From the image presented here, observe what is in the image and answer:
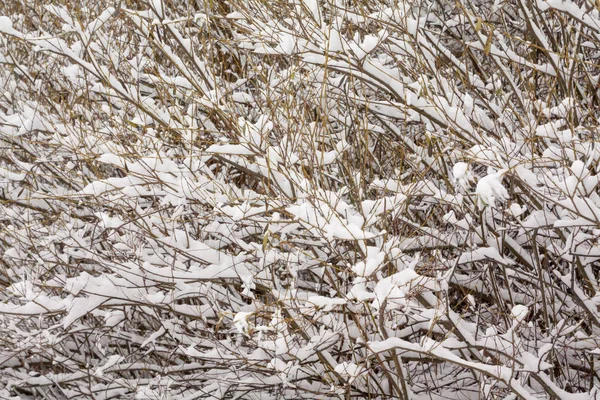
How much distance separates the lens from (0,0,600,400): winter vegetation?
3545 mm

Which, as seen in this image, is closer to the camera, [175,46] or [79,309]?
[79,309]

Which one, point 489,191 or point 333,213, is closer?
point 489,191

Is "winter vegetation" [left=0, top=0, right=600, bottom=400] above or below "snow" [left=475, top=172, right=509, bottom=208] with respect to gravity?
above

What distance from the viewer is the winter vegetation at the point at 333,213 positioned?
3.54 metres

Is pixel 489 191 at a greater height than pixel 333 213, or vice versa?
pixel 333 213

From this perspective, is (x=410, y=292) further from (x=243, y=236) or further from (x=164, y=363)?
(x=164, y=363)

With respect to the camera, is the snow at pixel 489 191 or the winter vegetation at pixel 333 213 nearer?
the snow at pixel 489 191

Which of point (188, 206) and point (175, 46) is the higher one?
point (175, 46)

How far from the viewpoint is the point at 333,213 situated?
3.30 metres

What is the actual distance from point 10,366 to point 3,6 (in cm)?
392

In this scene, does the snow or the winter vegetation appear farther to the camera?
the winter vegetation

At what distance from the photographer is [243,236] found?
14.8ft

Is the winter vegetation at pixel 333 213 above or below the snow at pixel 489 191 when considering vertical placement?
above

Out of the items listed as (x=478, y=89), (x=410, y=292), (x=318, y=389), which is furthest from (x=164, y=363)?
(x=478, y=89)
